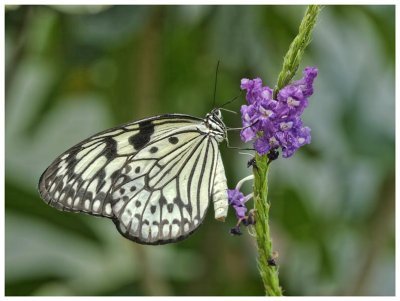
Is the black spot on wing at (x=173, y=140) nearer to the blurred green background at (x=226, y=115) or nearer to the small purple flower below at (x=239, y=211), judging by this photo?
the small purple flower below at (x=239, y=211)

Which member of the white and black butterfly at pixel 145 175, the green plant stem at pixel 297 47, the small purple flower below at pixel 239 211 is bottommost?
the small purple flower below at pixel 239 211

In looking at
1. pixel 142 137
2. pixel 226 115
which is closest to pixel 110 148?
pixel 142 137

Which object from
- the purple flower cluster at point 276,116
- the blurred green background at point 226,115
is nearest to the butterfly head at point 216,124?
the purple flower cluster at point 276,116

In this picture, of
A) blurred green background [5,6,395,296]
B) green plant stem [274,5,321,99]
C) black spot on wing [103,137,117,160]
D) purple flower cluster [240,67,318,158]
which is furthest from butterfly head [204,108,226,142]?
blurred green background [5,6,395,296]

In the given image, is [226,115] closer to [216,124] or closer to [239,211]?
[216,124]

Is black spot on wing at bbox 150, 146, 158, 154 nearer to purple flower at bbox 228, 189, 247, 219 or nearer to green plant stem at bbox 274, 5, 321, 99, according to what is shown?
purple flower at bbox 228, 189, 247, 219

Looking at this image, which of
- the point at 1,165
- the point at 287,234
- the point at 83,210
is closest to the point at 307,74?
the point at 83,210
